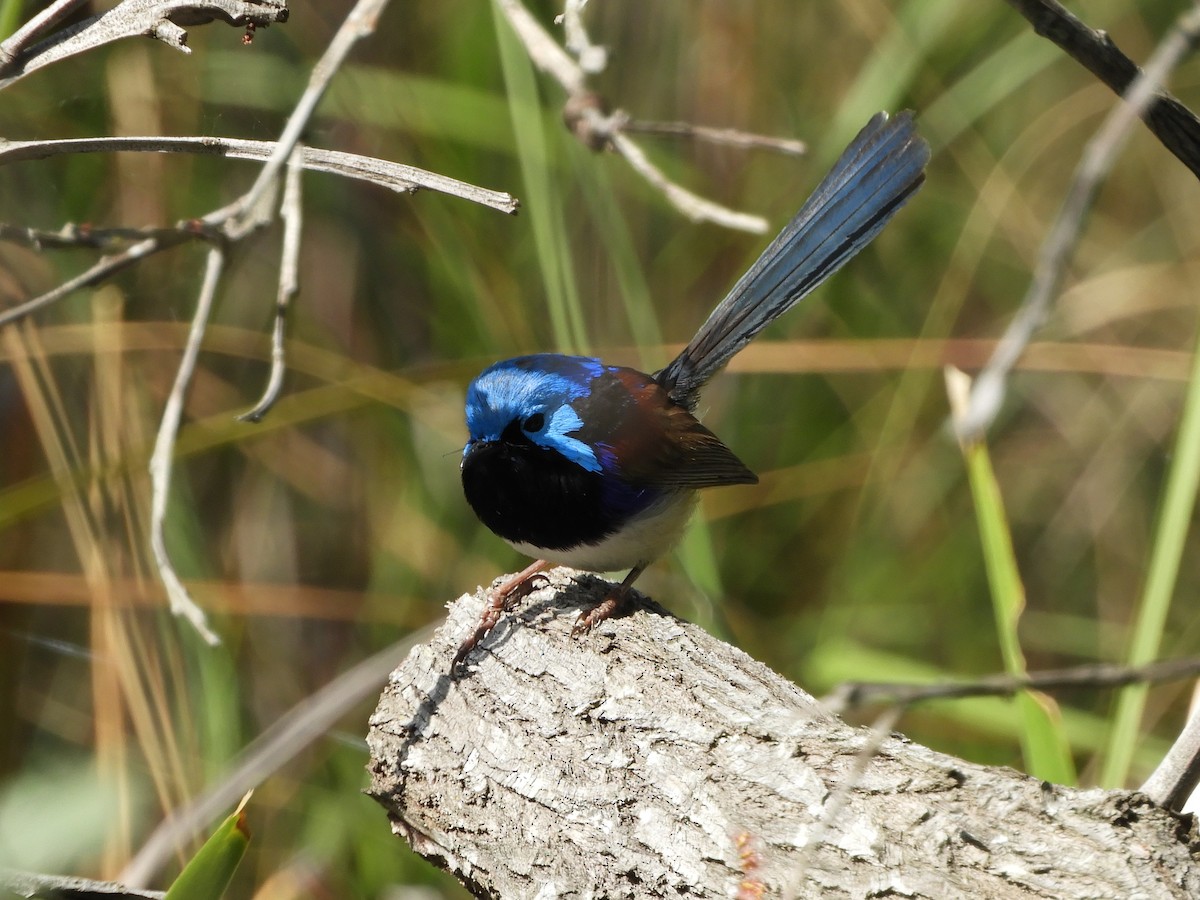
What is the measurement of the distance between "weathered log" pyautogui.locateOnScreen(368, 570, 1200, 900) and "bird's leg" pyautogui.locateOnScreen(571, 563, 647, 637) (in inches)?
1.9

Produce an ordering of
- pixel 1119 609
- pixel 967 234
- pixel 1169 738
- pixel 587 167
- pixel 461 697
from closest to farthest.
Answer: pixel 461 697, pixel 587 167, pixel 1169 738, pixel 967 234, pixel 1119 609

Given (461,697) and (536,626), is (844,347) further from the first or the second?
(461,697)

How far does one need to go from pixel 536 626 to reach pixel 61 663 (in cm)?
284

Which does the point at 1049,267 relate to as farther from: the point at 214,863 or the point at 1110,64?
the point at 214,863

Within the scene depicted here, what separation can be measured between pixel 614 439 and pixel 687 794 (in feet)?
4.70

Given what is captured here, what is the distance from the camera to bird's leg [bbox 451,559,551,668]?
9.34ft

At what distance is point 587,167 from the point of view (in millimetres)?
3734

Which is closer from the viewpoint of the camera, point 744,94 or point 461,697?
point 461,697

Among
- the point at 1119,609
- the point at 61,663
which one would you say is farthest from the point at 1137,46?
the point at 61,663

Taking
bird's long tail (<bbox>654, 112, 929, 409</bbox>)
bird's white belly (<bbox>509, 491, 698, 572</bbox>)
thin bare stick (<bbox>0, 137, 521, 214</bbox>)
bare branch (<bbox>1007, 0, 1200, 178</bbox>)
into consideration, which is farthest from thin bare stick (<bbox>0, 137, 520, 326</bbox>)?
bird's long tail (<bbox>654, 112, 929, 409</bbox>)

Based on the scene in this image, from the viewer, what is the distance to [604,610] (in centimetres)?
301

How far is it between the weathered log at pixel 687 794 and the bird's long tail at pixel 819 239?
1307 mm

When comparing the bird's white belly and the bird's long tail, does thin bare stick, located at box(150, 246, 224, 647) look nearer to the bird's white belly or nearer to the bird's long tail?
the bird's white belly

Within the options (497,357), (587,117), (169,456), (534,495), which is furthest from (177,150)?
(497,357)
